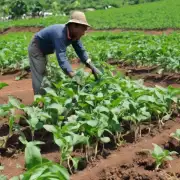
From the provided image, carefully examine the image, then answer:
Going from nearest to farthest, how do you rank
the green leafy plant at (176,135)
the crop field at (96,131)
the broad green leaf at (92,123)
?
the crop field at (96,131)
the broad green leaf at (92,123)
the green leafy plant at (176,135)

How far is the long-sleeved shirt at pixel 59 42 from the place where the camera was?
17.3ft

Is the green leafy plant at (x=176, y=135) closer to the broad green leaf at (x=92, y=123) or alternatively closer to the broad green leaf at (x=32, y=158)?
the broad green leaf at (x=92, y=123)

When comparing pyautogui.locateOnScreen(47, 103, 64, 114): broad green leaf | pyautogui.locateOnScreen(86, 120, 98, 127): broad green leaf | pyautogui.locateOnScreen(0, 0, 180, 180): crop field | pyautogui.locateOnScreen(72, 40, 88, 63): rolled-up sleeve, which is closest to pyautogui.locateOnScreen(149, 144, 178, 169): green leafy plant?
pyautogui.locateOnScreen(0, 0, 180, 180): crop field

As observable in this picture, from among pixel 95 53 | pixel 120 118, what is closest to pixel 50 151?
pixel 120 118

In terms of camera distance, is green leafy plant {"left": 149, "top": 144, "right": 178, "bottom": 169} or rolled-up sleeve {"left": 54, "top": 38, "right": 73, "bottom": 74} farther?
rolled-up sleeve {"left": 54, "top": 38, "right": 73, "bottom": 74}

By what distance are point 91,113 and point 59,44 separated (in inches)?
47.0

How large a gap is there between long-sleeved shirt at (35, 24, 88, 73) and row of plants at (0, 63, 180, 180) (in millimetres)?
295

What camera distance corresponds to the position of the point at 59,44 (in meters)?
5.30

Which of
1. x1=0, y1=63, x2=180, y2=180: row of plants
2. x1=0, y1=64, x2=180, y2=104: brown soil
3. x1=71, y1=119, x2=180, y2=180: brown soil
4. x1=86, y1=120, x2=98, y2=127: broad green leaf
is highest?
x1=86, y1=120, x2=98, y2=127: broad green leaf


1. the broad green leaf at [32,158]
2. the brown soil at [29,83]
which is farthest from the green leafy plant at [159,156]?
the brown soil at [29,83]

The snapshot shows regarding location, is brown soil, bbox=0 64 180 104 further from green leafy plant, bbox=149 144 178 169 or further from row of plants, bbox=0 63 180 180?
green leafy plant, bbox=149 144 178 169

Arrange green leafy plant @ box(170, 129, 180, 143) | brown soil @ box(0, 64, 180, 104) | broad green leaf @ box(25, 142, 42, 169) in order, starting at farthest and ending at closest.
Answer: brown soil @ box(0, 64, 180, 104) → green leafy plant @ box(170, 129, 180, 143) → broad green leaf @ box(25, 142, 42, 169)

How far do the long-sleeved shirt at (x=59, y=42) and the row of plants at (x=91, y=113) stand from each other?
0.97 feet

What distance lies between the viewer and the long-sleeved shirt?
526cm
